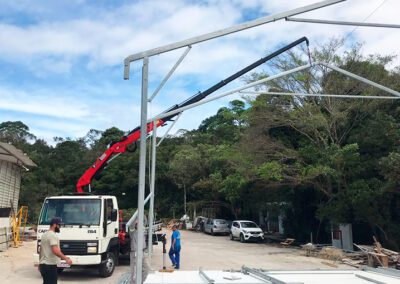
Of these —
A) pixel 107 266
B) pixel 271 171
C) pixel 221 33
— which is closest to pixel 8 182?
pixel 107 266

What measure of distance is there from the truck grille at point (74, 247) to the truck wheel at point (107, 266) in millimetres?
883

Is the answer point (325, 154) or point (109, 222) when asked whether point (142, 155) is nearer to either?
point (109, 222)

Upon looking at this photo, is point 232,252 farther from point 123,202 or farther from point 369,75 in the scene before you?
point 123,202

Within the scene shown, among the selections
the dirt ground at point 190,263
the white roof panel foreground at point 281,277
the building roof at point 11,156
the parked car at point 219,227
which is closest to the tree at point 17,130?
the parked car at point 219,227

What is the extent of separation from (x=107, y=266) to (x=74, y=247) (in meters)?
1.56

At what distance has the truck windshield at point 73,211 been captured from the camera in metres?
14.1

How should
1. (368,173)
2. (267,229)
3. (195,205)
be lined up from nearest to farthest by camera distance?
(368,173), (267,229), (195,205)

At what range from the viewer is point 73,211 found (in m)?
14.3

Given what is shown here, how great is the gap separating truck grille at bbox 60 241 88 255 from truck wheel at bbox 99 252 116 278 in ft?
2.90

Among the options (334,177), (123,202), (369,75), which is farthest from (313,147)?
(123,202)

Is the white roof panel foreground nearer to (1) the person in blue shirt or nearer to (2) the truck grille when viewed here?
(2) the truck grille

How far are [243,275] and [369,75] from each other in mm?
22994

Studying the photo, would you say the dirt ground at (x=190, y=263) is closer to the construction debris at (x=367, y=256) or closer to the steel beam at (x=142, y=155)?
the construction debris at (x=367, y=256)

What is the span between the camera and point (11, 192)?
1096 inches
